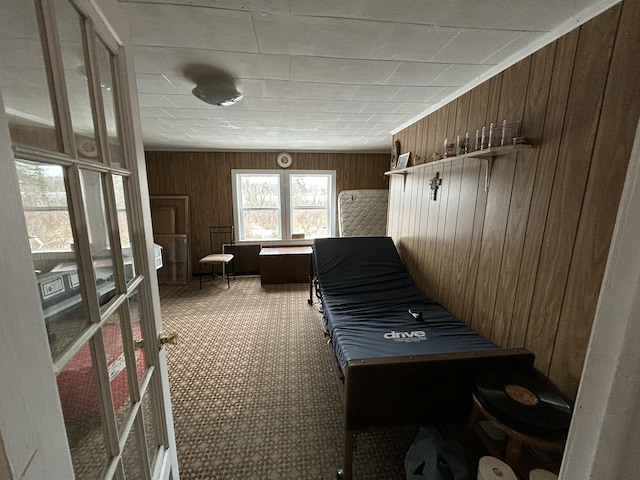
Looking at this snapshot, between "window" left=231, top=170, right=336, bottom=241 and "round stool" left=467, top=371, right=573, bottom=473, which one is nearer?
"round stool" left=467, top=371, right=573, bottom=473

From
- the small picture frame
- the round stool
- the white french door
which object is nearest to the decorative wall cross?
the small picture frame

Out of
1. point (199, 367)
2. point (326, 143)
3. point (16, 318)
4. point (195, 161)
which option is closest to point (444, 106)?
point (326, 143)

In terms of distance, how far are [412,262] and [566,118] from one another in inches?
73.9

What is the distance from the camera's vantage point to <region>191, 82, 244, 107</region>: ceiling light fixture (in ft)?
5.86

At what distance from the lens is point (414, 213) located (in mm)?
2879

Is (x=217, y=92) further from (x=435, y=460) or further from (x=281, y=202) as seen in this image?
(x=281, y=202)

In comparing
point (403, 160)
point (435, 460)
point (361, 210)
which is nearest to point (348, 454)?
point (435, 460)

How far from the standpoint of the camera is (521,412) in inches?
44.7

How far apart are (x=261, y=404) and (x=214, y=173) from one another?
12.6 feet

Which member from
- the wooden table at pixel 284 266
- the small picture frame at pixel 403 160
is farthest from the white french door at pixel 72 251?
the wooden table at pixel 284 266

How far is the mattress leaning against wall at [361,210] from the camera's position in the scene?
4.45 m

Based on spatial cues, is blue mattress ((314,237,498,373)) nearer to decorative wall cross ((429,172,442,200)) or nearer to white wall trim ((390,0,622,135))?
decorative wall cross ((429,172,442,200))

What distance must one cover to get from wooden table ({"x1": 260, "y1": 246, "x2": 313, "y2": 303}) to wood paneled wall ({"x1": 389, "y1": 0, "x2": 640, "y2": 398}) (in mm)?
2638

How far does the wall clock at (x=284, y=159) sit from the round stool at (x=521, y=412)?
417 cm
